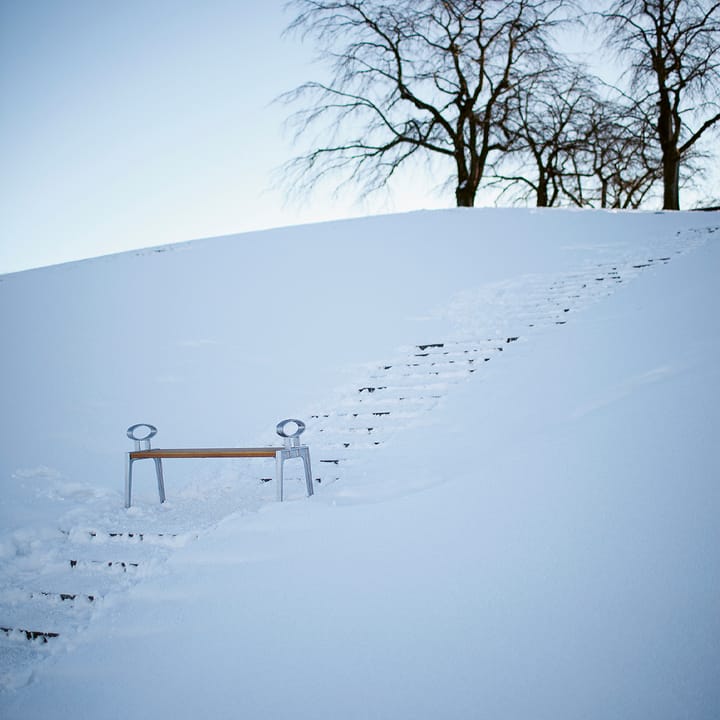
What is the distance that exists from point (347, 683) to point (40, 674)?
1349mm

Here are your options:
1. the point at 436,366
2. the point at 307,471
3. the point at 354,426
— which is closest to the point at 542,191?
the point at 436,366

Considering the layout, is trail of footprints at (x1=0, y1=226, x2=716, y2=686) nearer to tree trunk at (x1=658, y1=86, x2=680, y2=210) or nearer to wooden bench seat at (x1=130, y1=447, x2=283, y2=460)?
wooden bench seat at (x1=130, y1=447, x2=283, y2=460)

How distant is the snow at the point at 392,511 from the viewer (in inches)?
80.4

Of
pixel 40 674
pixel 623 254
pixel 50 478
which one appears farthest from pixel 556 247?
pixel 40 674

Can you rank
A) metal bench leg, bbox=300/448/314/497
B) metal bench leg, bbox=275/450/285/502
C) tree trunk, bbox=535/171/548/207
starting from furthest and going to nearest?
tree trunk, bbox=535/171/548/207 < metal bench leg, bbox=300/448/314/497 < metal bench leg, bbox=275/450/285/502

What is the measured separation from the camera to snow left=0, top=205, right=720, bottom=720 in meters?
2.04

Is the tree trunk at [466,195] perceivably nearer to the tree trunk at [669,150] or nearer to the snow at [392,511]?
the tree trunk at [669,150]

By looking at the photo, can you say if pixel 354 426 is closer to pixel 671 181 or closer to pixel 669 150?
pixel 671 181

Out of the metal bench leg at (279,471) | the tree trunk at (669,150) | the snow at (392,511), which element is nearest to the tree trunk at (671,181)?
the tree trunk at (669,150)

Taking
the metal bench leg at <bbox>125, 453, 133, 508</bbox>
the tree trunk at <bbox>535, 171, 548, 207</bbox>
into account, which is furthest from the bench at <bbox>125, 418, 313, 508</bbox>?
the tree trunk at <bbox>535, 171, 548, 207</bbox>

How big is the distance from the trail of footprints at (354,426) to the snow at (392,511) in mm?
22

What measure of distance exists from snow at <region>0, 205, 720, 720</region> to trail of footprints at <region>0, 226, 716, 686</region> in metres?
0.02

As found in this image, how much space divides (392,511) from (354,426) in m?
1.63

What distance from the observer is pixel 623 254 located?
7.30 m
